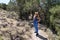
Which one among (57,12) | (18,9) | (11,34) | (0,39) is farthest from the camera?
(18,9)

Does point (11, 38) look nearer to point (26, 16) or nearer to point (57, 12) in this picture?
point (57, 12)

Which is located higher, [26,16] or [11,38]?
[11,38]

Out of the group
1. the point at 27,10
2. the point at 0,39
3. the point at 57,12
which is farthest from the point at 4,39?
the point at 27,10

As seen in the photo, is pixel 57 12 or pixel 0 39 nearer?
pixel 0 39

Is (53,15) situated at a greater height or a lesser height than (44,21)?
greater

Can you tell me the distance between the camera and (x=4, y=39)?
12.9 meters

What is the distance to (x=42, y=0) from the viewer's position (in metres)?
23.2

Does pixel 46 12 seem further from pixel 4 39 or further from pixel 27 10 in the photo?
pixel 4 39

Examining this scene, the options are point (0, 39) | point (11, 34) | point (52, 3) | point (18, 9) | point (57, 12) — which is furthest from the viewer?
point (18, 9)

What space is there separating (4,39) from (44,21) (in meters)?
11.3

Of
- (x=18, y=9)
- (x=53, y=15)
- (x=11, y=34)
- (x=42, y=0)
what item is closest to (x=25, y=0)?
(x=18, y=9)

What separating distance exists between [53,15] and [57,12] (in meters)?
1.11

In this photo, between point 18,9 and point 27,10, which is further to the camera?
point 18,9

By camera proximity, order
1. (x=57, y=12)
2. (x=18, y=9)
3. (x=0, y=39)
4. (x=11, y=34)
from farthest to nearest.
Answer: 1. (x=18, y=9)
2. (x=57, y=12)
3. (x=11, y=34)
4. (x=0, y=39)
